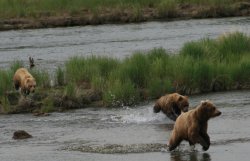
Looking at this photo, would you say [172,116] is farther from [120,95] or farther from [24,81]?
[24,81]

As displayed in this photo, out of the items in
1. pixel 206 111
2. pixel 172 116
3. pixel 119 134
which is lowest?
pixel 119 134

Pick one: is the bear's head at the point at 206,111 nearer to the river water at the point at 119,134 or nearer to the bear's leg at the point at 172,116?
the river water at the point at 119,134

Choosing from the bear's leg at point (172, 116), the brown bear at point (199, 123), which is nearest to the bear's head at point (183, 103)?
the bear's leg at point (172, 116)

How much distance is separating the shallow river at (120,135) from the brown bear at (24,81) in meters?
1.11

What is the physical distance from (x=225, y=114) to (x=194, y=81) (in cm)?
333

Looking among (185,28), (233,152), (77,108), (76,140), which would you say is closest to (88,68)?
(77,108)

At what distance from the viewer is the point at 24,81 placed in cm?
2125

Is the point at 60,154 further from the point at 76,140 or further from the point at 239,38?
the point at 239,38

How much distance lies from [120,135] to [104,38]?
66.0 feet

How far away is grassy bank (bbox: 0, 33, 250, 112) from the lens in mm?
21125

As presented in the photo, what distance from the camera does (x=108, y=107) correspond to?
67.9 ft

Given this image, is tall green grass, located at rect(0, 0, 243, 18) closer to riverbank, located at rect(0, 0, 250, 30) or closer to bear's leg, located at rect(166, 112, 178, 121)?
riverbank, located at rect(0, 0, 250, 30)

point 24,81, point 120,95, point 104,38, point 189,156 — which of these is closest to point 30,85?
point 24,81

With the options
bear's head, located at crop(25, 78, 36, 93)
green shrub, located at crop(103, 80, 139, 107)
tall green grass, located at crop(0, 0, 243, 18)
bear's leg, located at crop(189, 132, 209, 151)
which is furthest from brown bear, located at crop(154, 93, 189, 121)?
tall green grass, located at crop(0, 0, 243, 18)
